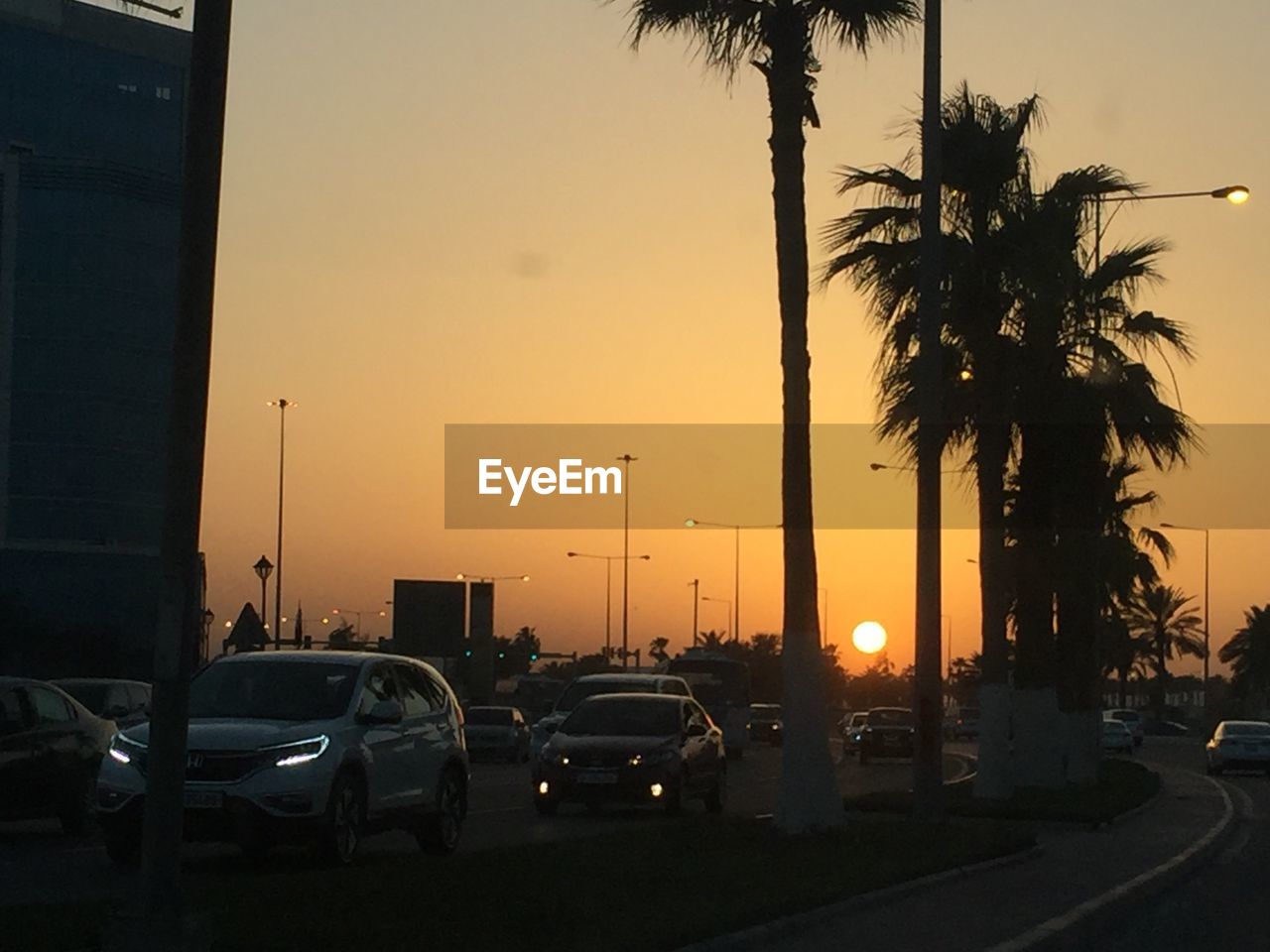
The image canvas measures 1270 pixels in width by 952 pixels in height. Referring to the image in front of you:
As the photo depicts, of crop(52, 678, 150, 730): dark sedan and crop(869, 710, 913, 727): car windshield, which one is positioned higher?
crop(52, 678, 150, 730): dark sedan

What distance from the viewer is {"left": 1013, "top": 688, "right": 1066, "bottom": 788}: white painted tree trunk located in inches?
1305

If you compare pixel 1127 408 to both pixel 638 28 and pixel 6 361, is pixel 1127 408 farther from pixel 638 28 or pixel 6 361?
pixel 6 361

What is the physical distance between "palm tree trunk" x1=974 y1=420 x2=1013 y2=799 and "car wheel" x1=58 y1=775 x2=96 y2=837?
44.7 feet

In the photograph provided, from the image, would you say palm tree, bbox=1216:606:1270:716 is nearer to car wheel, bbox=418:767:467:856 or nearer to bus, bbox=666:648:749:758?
bus, bbox=666:648:749:758

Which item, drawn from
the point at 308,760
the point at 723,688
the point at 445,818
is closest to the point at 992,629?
the point at 445,818

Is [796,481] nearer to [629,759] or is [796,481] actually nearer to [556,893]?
[629,759]

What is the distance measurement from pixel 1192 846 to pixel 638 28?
11.1 metres

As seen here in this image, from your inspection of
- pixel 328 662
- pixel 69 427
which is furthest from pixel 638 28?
pixel 69 427

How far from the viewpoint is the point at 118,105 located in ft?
358

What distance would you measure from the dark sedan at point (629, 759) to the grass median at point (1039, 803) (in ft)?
7.55

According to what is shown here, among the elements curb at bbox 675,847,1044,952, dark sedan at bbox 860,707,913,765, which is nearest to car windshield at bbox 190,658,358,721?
curb at bbox 675,847,1044,952

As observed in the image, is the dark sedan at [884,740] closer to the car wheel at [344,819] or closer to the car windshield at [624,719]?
the car windshield at [624,719]

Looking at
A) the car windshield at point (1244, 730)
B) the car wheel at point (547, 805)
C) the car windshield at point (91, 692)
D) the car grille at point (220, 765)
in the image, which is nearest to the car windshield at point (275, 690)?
the car grille at point (220, 765)

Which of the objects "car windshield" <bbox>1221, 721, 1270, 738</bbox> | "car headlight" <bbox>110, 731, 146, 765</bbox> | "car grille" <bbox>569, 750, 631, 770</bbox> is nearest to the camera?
"car headlight" <bbox>110, 731, 146, 765</bbox>
